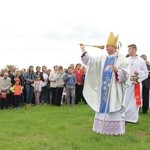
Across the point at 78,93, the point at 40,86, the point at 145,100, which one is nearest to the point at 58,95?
the point at 40,86

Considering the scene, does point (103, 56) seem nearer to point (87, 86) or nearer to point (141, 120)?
point (87, 86)

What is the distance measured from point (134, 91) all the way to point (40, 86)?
6557mm

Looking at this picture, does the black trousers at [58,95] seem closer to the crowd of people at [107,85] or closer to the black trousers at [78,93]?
the crowd of people at [107,85]

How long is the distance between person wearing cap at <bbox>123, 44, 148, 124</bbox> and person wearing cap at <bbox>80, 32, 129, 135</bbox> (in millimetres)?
1549

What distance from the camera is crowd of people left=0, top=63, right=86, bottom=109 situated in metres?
16.1

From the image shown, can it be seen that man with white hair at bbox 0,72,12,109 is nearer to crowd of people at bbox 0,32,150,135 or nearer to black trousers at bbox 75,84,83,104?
crowd of people at bbox 0,32,150,135

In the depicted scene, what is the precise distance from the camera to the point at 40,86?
1698cm

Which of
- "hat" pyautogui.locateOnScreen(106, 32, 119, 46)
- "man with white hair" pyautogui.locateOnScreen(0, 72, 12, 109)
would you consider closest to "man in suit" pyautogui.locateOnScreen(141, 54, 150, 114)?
"hat" pyautogui.locateOnScreen(106, 32, 119, 46)

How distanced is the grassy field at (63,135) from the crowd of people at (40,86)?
12.7 feet

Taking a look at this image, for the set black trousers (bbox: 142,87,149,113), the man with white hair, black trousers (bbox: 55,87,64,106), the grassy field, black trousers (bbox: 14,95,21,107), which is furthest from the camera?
black trousers (bbox: 55,87,64,106)

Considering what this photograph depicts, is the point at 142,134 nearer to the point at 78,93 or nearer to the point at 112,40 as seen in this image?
the point at 112,40

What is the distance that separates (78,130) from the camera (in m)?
9.95

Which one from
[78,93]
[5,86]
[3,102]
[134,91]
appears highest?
[134,91]

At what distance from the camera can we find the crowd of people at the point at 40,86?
16125 millimetres
